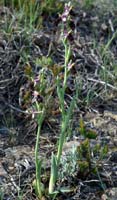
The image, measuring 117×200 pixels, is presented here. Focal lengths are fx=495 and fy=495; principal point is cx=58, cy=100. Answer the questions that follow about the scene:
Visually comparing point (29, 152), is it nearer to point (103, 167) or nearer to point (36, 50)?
point (103, 167)

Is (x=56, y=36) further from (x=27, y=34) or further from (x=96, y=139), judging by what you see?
(x=96, y=139)

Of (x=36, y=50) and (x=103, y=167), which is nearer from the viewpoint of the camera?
(x=103, y=167)

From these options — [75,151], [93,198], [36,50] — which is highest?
[36,50]

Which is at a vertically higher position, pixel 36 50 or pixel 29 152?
pixel 36 50

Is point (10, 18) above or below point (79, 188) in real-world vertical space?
above

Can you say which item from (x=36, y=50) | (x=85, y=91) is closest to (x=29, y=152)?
(x=85, y=91)

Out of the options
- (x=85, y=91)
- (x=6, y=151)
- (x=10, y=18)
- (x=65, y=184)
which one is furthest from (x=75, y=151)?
(x=10, y=18)

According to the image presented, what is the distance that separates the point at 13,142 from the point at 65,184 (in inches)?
18.7

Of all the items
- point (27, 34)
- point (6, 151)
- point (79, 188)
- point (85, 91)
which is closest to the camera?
point (79, 188)

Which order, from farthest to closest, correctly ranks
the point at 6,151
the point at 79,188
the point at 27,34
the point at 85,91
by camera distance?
the point at 27,34, the point at 85,91, the point at 6,151, the point at 79,188

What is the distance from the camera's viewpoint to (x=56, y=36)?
3.80 meters

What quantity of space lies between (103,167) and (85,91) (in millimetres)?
727

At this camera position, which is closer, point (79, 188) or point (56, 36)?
point (79, 188)

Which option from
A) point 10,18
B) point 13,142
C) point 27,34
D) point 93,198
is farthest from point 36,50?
point 93,198
